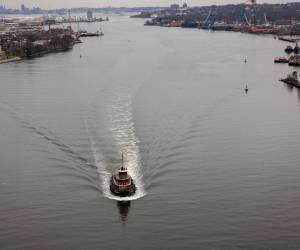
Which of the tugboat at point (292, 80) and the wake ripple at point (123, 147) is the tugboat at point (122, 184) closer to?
the wake ripple at point (123, 147)

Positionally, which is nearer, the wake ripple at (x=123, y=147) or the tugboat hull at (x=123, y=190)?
the tugboat hull at (x=123, y=190)

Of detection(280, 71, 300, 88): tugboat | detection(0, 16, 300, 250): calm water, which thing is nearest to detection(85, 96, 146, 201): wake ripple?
detection(0, 16, 300, 250): calm water

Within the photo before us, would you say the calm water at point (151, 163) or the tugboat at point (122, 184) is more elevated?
the tugboat at point (122, 184)

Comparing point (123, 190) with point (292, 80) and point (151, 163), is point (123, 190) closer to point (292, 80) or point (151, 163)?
point (151, 163)

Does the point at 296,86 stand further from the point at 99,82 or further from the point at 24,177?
the point at 24,177

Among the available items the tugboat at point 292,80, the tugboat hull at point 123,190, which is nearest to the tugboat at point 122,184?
the tugboat hull at point 123,190

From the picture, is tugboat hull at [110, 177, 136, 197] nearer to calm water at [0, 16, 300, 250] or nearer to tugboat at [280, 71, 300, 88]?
calm water at [0, 16, 300, 250]

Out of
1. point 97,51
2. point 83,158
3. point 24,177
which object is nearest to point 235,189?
point 83,158
